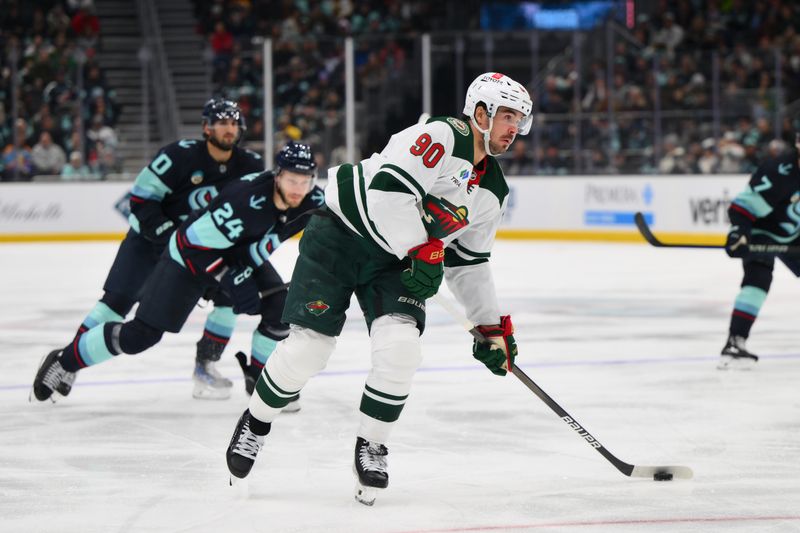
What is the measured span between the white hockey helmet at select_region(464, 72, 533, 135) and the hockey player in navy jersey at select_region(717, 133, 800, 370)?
219 centimetres

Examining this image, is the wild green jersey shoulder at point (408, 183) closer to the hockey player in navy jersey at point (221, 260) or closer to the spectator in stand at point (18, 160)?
the hockey player in navy jersey at point (221, 260)

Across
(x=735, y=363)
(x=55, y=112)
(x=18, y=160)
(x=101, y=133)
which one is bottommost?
(x=18, y=160)

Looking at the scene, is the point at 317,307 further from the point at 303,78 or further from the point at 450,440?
the point at 303,78

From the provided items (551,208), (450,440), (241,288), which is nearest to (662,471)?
(450,440)

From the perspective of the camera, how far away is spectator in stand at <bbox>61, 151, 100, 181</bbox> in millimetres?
11969

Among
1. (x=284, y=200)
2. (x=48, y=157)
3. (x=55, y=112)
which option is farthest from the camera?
(x=55, y=112)

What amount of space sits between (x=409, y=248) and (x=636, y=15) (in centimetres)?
1535

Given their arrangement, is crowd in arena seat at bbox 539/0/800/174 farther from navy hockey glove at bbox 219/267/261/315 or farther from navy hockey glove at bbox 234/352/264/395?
navy hockey glove at bbox 219/267/261/315

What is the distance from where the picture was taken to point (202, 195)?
4.41 metres

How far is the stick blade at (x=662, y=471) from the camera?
310 cm

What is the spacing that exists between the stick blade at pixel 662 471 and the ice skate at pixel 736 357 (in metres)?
1.89

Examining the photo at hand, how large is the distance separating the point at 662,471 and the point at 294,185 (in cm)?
140

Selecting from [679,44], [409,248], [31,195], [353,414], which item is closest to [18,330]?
[353,414]

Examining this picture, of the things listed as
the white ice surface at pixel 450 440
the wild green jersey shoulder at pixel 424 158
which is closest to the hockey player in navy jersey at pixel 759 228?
the white ice surface at pixel 450 440
